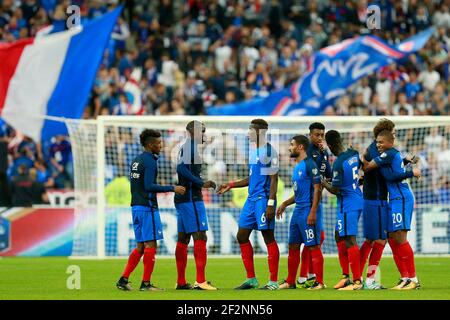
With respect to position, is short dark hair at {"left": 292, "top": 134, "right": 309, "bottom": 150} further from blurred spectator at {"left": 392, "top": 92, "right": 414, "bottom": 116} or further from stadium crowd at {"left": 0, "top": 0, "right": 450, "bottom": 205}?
blurred spectator at {"left": 392, "top": 92, "right": 414, "bottom": 116}

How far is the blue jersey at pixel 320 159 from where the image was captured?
15.0 m

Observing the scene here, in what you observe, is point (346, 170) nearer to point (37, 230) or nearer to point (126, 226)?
point (126, 226)

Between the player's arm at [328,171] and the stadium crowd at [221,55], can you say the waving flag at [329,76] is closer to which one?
the stadium crowd at [221,55]

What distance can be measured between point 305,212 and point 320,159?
0.93 m

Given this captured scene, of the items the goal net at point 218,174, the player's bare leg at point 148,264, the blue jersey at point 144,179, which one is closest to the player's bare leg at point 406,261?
the blue jersey at point 144,179

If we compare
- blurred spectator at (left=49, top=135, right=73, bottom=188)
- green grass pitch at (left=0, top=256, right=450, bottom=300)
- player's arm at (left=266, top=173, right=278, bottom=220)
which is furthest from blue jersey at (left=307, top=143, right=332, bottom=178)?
blurred spectator at (left=49, top=135, right=73, bottom=188)

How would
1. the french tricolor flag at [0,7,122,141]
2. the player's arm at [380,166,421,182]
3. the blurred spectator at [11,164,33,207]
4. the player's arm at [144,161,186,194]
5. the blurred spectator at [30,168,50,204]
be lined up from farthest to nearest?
the blurred spectator at [30,168,50,204] < the blurred spectator at [11,164,33,207] < the french tricolor flag at [0,7,122,141] < the player's arm at [380,166,421,182] < the player's arm at [144,161,186,194]

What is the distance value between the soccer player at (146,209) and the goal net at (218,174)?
7.20 meters

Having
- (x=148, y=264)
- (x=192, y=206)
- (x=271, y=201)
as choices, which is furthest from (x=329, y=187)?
(x=148, y=264)

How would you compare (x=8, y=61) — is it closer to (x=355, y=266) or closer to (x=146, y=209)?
(x=146, y=209)

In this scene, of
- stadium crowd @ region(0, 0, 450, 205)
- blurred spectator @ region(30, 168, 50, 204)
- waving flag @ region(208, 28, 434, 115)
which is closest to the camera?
blurred spectator @ region(30, 168, 50, 204)

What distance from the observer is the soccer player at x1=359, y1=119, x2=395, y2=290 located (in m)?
14.7

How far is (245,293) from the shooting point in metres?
13.9

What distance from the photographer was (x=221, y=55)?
2992 centimetres
